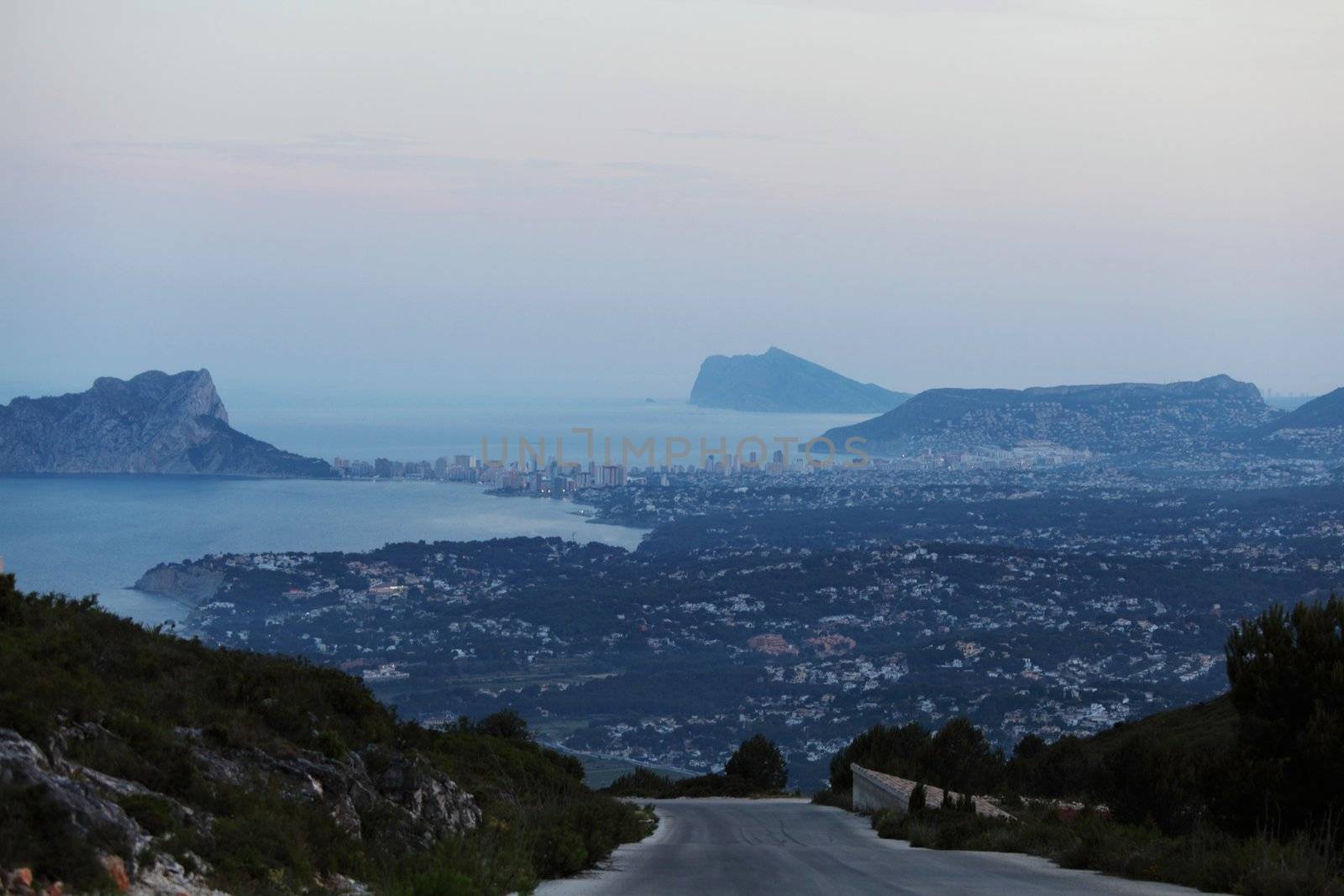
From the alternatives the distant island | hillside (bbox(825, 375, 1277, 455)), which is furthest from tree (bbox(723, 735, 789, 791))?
hillside (bbox(825, 375, 1277, 455))

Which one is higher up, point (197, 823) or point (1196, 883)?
point (197, 823)

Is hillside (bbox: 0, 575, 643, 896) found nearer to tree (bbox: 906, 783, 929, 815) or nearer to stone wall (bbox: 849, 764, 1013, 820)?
tree (bbox: 906, 783, 929, 815)

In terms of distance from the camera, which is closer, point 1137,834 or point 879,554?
point 1137,834

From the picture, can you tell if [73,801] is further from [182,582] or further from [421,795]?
[182,582]

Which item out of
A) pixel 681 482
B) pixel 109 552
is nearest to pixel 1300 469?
pixel 681 482

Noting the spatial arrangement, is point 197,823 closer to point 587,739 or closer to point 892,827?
point 892,827

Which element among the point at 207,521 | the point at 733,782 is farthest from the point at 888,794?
the point at 207,521

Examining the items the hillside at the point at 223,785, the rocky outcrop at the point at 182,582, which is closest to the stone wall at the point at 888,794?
the hillside at the point at 223,785
